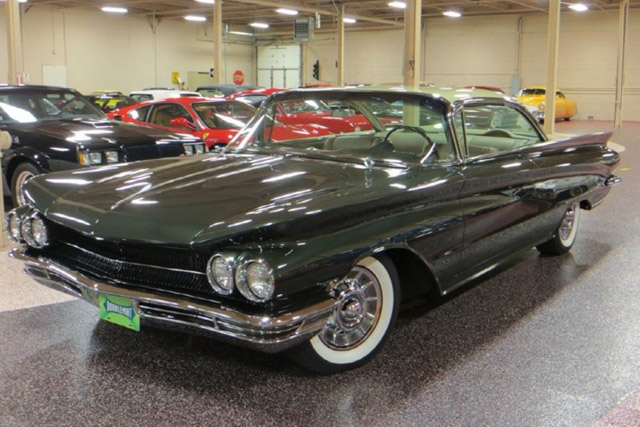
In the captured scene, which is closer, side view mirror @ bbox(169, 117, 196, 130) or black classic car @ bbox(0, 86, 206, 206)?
black classic car @ bbox(0, 86, 206, 206)

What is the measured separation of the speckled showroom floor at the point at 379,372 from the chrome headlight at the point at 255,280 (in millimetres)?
579

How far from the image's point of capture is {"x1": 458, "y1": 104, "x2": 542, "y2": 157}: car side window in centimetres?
454

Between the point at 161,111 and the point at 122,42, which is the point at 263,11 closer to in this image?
the point at 122,42

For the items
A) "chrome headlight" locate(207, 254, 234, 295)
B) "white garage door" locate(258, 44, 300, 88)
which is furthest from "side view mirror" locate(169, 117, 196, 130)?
"white garage door" locate(258, 44, 300, 88)

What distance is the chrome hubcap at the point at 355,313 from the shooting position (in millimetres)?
3381

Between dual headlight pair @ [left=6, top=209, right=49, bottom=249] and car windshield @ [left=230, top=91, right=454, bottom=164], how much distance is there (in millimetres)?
1482

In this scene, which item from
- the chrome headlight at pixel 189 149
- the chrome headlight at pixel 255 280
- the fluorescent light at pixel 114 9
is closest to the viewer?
the chrome headlight at pixel 255 280

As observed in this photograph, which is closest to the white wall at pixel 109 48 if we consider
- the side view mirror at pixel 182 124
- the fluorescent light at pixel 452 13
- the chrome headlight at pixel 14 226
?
the fluorescent light at pixel 452 13

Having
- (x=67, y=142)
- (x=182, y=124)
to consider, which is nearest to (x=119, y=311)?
(x=67, y=142)

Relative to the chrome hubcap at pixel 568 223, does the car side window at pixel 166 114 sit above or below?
above

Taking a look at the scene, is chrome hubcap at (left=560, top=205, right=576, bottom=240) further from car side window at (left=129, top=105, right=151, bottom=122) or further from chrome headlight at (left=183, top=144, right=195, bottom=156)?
car side window at (left=129, top=105, right=151, bottom=122)

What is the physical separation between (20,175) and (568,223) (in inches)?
218

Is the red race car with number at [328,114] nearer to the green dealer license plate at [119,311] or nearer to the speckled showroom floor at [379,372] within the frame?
the speckled showroom floor at [379,372]

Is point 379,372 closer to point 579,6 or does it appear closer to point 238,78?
point 579,6
